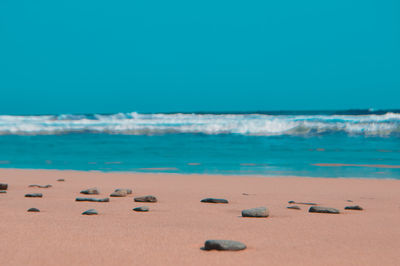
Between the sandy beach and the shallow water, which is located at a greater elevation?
the shallow water

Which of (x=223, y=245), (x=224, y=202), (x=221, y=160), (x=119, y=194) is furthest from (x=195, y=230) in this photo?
(x=221, y=160)

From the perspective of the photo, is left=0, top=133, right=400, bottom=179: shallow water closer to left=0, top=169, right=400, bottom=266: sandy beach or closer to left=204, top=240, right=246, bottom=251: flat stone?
left=0, top=169, right=400, bottom=266: sandy beach

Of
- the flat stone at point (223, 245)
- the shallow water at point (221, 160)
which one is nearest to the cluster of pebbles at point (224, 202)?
the flat stone at point (223, 245)

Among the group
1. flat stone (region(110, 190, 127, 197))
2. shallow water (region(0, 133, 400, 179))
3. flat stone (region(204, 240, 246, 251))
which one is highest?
shallow water (region(0, 133, 400, 179))

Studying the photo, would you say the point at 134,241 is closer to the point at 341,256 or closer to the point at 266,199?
the point at 341,256

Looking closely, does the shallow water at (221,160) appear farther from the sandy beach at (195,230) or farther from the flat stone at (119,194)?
the flat stone at (119,194)

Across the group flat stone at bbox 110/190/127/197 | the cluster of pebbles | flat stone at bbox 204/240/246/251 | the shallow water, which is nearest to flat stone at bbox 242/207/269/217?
the cluster of pebbles

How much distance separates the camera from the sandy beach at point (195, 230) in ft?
8.38

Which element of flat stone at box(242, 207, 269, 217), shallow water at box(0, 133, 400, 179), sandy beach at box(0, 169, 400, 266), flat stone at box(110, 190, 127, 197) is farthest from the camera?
shallow water at box(0, 133, 400, 179)

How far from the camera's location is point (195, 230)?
3.30 m

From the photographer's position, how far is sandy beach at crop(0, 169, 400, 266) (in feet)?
8.38

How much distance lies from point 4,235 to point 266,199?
298 centimetres

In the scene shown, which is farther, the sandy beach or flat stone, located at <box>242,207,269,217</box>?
flat stone, located at <box>242,207,269,217</box>

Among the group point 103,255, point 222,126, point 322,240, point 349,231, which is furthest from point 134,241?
point 222,126
